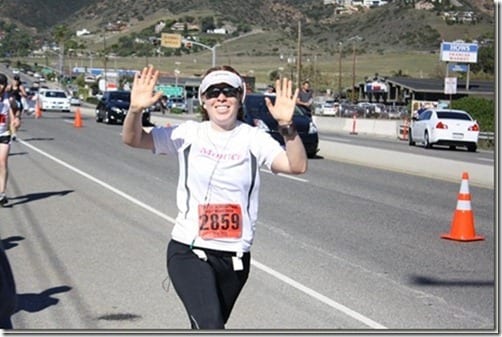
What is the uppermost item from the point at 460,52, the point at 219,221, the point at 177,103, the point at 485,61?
the point at 460,52

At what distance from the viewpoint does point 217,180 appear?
5.57 metres

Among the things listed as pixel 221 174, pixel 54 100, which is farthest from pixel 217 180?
pixel 54 100

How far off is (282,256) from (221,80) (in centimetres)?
567

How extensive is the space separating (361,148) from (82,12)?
139m

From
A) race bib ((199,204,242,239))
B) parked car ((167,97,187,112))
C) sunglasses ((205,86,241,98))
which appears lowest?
parked car ((167,97,187,112))

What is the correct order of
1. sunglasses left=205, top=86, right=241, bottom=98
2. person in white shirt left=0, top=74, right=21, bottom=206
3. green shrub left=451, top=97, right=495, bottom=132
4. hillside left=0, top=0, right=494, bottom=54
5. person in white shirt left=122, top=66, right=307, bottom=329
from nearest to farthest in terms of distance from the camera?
person in white shirt left=122, top=66, right=307, bottom=329
sunglasses left=205, top=86, right=241, bottom=98
person in white shirt left=0, top=74, right=21, bottom=206
green shrub left=451, top=97, right=495, bottom=132
hillside left=0, top=0, right=494, bottom=54

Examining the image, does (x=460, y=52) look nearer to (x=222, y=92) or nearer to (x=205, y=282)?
(x=222, y=92)

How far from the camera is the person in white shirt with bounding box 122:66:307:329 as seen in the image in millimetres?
5465

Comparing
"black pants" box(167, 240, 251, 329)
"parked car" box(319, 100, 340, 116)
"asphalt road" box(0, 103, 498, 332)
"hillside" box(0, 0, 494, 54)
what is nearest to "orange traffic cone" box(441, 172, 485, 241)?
"asphalt road" box(0, 103, 498, 332)

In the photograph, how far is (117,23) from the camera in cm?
13775

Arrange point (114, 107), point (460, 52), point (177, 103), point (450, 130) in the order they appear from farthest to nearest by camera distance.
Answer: point (177, 103)
point (460, 52)
point (114, 107)
point (450, 130)

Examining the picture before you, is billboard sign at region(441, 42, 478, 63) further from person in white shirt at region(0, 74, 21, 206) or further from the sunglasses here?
the sunglasses

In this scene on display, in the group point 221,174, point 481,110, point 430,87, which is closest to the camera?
point 221,174

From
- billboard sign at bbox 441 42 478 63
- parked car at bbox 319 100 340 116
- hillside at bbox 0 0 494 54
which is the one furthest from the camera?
hillside at bbox 0 0 494 54
